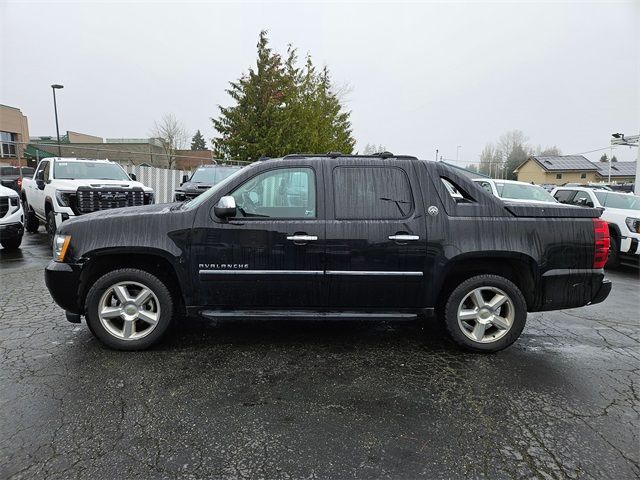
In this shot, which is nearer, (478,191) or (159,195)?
(478,191)

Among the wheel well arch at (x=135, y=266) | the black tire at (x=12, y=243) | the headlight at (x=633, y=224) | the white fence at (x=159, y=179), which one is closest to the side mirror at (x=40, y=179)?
the black tire at (x=12, y=243)

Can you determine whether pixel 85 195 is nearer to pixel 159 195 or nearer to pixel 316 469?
pixel 316 469

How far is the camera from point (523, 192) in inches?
424

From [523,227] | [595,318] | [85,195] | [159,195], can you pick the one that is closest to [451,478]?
[523,227]

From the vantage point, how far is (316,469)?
7.59 feet

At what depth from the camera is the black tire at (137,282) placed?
3.72m

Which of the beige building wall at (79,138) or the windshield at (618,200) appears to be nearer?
the windshield at (618,200)

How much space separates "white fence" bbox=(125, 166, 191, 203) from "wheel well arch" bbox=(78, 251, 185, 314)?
14.4 meters

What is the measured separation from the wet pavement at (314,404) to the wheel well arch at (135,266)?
0.52 meters

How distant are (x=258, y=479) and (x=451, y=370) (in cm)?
197

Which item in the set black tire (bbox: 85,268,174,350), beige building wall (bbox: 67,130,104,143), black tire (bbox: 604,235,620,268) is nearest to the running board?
black tire (bbox: 85,268,174,350)

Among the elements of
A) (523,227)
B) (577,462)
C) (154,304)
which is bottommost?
(577,462)

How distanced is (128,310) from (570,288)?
13.3 ft

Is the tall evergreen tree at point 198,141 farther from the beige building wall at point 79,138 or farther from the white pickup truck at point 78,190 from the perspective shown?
the white pickup truck at point 78,190
